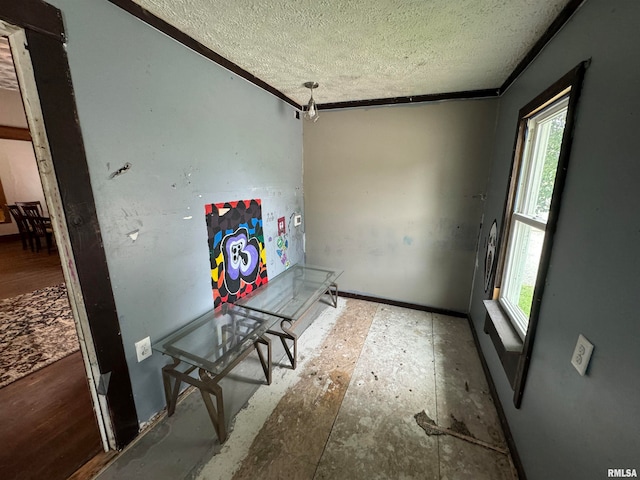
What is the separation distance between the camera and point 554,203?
1086 mm

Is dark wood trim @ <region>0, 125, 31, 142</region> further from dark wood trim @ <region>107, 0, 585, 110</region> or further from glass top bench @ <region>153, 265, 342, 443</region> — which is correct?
glass top bench @ <region>153, 265, 342, 443</region>

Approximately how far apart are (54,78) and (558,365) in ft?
7.35

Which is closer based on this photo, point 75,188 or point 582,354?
point 582,354

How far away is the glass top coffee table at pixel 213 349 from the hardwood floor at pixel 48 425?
44 cm

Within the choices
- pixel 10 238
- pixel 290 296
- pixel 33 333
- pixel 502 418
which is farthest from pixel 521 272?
pixel 10 238

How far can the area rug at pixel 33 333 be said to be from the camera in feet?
6.17

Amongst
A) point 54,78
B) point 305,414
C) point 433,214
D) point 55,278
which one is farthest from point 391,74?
point 55,278

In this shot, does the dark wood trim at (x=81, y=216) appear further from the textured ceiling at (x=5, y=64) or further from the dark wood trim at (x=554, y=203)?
the dark wood trim at (x=554, y=203)

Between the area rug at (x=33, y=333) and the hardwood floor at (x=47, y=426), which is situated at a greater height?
Result: the area rug at (x=33, y=333)

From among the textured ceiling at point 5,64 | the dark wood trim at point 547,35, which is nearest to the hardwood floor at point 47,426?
the textured ceiling at point 5,64

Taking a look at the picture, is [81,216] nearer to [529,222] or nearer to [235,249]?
[235,249]

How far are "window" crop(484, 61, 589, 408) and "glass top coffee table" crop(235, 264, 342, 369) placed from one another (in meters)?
1.27

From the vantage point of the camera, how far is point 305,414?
1.54 meters

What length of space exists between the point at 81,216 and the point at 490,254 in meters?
2.57
